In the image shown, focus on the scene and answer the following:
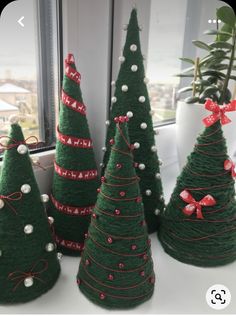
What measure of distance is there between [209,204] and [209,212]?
0.02 meters

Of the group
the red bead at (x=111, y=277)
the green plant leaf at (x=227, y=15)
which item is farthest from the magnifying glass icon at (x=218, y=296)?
the green plant leaf at (x=227, y=15)

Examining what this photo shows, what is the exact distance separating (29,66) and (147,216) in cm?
39

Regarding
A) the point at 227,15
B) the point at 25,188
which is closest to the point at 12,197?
the point at 25,188

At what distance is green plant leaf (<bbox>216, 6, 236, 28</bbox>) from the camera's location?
70 cm

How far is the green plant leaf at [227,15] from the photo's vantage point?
27.4 inches

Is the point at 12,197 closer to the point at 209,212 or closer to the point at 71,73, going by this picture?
the point at 71,73

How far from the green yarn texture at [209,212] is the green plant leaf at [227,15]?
1.17 feet

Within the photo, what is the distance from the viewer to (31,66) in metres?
0.60

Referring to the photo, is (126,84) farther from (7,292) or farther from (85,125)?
(7,292)

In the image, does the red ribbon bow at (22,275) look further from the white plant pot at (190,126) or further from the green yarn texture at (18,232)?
the white plant pot at (190,126)

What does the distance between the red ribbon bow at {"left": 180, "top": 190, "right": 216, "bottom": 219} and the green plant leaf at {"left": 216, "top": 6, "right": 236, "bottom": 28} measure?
457 mm

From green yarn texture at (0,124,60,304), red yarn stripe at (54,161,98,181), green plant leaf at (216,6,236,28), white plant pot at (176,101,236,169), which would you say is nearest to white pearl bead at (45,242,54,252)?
green yarn texture at (0,124,60,304)

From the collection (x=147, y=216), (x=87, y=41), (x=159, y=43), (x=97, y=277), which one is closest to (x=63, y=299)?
(x=97, y=277)

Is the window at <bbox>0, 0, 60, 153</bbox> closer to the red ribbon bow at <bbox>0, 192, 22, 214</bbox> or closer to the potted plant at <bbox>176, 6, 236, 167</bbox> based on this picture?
the red ribbon bow at <bbox>0, 192, 22, 214</bbox>
